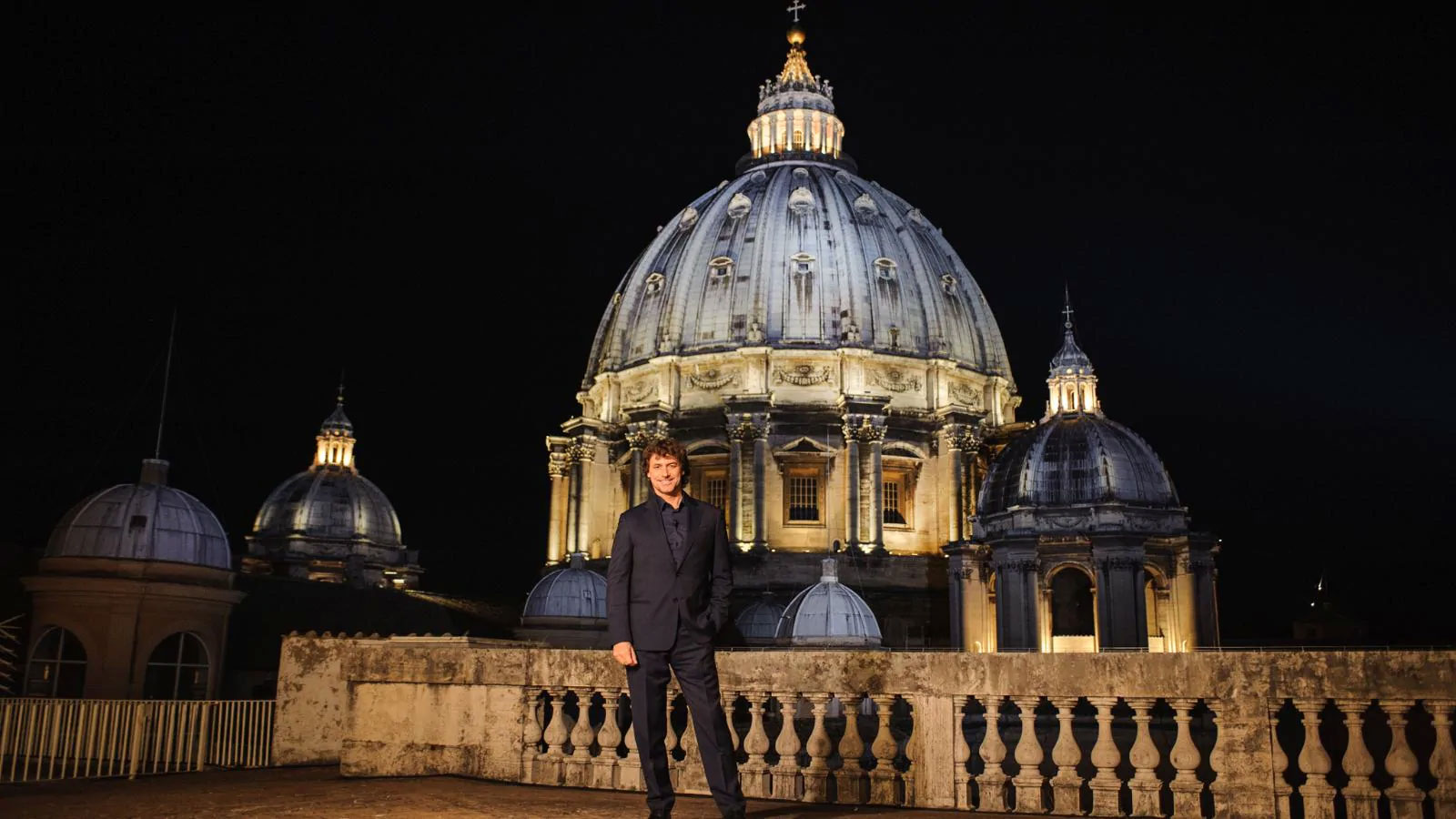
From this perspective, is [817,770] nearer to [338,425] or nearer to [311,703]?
[311,703]

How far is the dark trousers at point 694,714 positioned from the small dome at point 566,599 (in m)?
46.7

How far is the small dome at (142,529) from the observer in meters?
26.4

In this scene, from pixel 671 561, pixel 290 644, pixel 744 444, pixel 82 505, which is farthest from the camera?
pixel 744 444

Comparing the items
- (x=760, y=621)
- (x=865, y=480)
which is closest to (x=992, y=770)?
(x=760, y=621)

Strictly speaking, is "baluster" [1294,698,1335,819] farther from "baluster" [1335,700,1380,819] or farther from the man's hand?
the man's hand

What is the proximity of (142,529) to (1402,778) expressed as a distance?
25340mm

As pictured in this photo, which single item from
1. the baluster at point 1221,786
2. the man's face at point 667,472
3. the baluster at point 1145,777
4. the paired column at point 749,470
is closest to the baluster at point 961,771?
the baluster at point 1145,777

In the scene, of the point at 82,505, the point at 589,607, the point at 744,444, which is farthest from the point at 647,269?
the point at 82,505

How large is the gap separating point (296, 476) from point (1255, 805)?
84889mm

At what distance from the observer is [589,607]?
55188 mm

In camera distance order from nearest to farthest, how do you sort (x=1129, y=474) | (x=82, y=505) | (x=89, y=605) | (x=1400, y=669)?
(x=1400, y=669), (x=89, y=605), (x=82, y=505), (x=1129, y=474)

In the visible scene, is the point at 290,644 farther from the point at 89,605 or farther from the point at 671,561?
the point at 89,605

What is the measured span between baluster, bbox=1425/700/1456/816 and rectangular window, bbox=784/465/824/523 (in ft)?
187

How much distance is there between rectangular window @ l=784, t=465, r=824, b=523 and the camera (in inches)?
2576
